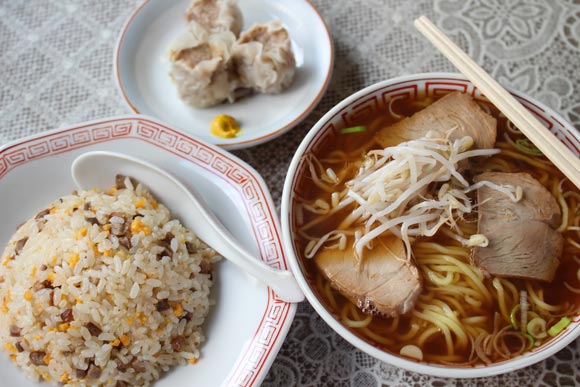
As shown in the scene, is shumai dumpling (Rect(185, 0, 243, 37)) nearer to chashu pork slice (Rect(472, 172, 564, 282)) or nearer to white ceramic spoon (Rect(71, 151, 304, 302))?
white ceramic spoon (Rect(71, 151, 304, 302))

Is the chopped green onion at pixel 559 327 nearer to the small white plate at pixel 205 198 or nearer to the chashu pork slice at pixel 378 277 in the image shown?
the chashu pork slice at pixel 378 277

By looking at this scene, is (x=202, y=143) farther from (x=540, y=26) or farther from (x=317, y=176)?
(x=540, y=26)

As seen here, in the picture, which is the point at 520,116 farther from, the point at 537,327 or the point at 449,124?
the point at 537,327

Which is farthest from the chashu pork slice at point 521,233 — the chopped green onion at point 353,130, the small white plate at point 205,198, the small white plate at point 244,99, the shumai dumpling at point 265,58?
the shumai dumpling at point 265,58

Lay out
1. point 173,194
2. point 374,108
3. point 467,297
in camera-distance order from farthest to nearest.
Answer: point 173,194 < point 374,108 < point 467,297

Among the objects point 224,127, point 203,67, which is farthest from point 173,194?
point 203,67
